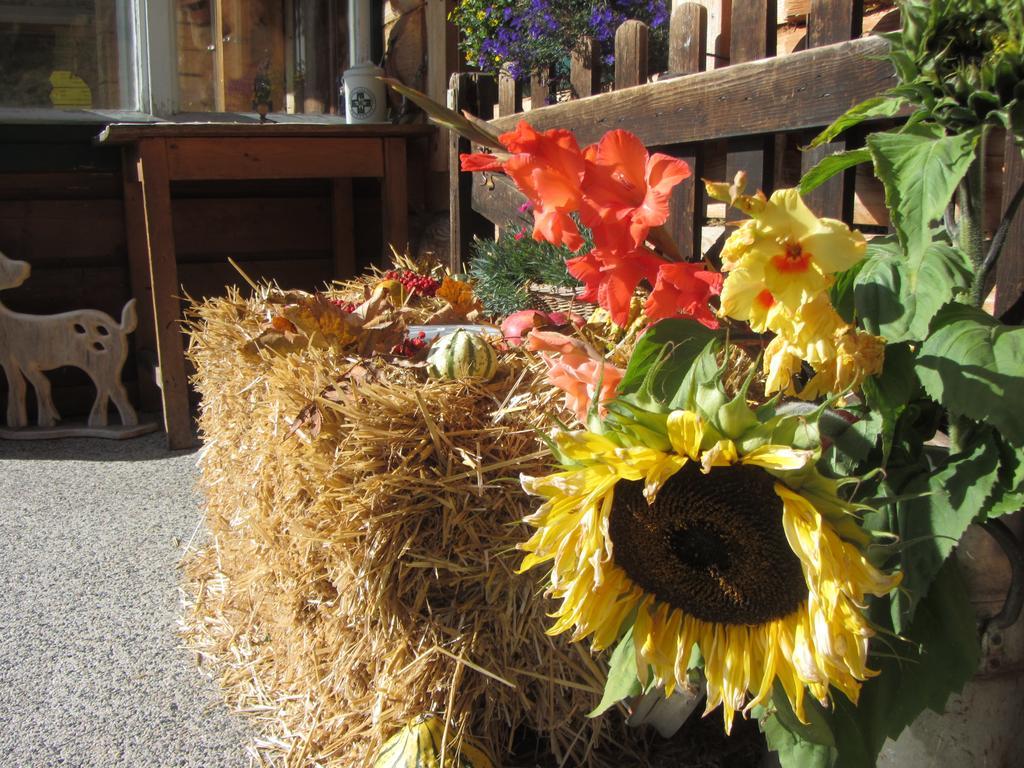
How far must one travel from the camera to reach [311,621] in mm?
2020

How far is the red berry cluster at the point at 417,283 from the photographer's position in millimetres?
2850

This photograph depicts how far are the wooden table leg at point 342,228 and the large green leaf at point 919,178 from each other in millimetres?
4993

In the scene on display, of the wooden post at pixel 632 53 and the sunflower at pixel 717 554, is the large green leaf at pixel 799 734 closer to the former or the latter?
the sunflower at pixel 717 554

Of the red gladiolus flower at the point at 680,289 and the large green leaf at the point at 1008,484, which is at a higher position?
the red gladiolus flower at the point at 680,289

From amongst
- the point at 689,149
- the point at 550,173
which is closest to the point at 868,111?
the point at 550,173

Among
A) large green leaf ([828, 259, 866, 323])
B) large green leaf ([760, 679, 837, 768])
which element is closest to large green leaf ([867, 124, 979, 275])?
large green leaf ([828, 259, 866, 323])

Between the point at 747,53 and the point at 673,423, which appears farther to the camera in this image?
the point at 747,53

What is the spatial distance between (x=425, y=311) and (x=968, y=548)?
1682 mm

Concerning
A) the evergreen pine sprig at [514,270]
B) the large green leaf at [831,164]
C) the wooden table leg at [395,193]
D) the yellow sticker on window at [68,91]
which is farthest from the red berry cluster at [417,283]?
the yellow sticker on window at [68,91]

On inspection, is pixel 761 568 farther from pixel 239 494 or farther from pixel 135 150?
pixel 135 150

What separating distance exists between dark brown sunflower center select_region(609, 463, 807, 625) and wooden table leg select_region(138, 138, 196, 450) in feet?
12.4

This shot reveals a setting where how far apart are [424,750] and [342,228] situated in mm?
4530

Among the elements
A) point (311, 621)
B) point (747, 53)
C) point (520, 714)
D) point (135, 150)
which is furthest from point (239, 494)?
point (135, 150)

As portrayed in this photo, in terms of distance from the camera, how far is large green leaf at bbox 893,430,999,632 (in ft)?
3.39
